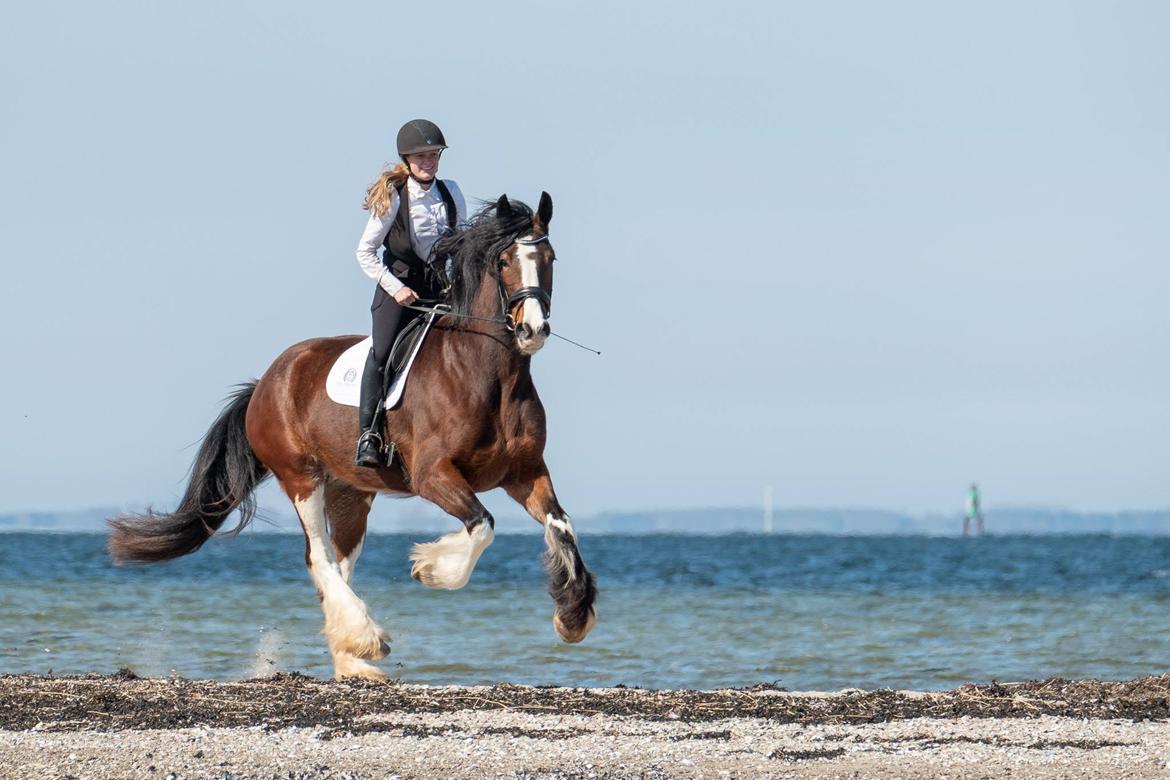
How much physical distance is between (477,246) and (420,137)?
91 centimetres

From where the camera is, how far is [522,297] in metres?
8.55

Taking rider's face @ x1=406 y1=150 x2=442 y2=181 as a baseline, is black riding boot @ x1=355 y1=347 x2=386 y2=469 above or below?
below

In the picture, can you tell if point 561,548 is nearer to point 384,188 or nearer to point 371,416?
point 371,416

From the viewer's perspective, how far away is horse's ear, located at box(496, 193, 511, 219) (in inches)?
347

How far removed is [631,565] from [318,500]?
4157 cm

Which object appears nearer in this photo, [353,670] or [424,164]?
[424,164]

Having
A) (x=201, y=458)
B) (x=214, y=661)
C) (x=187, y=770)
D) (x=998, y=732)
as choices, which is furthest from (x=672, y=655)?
(x=187, y=770)

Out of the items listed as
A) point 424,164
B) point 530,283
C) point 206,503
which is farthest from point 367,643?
point 424,164

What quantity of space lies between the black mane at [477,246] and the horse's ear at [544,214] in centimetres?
6

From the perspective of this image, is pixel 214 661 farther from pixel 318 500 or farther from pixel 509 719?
pixel 509 719

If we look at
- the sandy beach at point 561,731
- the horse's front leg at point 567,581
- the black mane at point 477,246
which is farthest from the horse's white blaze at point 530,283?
the sandy beach at point 561,731

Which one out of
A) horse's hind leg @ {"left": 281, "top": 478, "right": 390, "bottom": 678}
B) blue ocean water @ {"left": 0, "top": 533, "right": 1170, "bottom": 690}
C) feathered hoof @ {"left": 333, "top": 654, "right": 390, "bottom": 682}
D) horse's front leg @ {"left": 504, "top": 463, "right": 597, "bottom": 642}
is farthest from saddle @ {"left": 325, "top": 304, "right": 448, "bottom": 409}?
blue ocean water @ {"left": 0, "top": 533, "right": 1170, "bottom": 690}

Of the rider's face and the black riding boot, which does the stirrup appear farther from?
the rider's face

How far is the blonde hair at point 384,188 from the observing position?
9.55 meters
